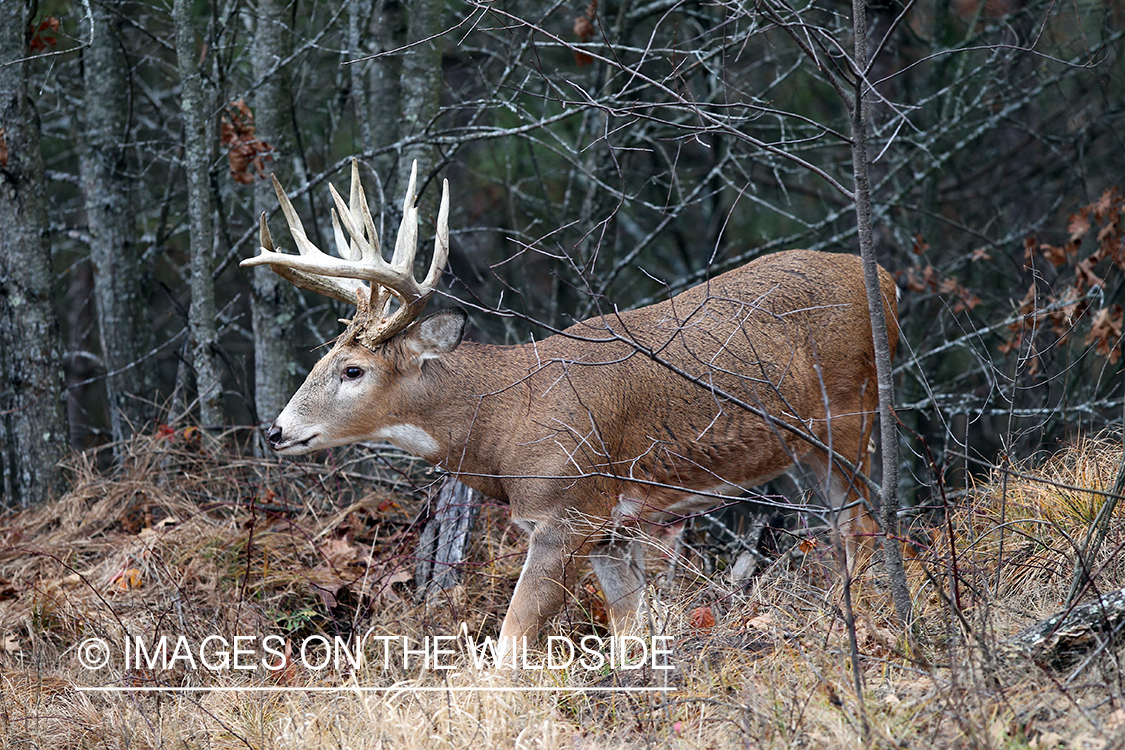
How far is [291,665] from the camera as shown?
5078mm

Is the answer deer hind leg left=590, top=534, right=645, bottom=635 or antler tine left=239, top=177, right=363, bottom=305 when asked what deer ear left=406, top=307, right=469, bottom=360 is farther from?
deer hind leg left=590, top=534, right=645, bottom=635

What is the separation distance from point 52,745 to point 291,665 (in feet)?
3.48

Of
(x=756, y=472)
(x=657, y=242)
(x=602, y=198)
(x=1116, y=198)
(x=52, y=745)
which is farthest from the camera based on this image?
(x=657, y=242)

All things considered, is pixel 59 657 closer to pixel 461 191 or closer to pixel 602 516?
pixel 602 516

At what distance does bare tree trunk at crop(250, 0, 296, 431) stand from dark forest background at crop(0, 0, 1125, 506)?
16 mm

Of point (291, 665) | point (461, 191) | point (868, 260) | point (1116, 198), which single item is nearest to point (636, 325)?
point (868, 260)

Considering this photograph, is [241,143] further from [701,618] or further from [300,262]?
[701,618]

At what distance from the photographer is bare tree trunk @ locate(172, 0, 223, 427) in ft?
22.9

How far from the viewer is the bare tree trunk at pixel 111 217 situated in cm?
802

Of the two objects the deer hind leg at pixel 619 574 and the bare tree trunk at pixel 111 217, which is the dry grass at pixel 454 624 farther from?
the bare tree trunk at pixel 111 217

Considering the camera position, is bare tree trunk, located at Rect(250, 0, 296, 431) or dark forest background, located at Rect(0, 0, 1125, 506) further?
bare tree trunk, located at Rect(250, 0, 296, 431)

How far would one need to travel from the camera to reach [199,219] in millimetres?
7090

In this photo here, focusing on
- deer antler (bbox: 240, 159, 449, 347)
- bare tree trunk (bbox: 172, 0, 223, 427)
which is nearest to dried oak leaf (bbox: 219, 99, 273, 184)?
bare tree trunk (bbox: 172, 0, 223, 427)

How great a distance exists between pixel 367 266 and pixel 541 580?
1726 mm
